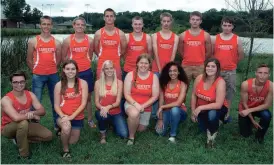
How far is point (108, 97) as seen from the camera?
17.1ft

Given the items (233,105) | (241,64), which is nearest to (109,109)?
(233,105)

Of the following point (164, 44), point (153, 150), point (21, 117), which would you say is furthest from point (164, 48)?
point (21, 117)

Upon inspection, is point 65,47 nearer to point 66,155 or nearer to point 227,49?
point 66,155

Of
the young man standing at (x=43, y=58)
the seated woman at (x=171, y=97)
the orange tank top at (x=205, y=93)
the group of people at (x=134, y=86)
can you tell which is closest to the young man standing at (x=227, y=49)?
the group of people at (x=134, y=86)

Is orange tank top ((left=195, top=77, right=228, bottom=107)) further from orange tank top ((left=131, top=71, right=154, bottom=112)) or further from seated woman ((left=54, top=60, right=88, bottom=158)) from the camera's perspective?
seated woman ((left=54, top=60, right=88, bottom=158))

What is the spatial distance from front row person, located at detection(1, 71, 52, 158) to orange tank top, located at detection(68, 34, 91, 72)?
1206 mm

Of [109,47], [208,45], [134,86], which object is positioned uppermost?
[208,45]

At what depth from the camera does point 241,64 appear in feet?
46.4

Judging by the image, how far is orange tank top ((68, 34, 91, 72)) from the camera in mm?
5613

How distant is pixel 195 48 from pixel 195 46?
39mm

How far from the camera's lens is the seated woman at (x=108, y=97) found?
5133 mm

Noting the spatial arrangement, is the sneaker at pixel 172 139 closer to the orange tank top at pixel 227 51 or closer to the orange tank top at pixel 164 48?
the orange tank top at pixel 164 48

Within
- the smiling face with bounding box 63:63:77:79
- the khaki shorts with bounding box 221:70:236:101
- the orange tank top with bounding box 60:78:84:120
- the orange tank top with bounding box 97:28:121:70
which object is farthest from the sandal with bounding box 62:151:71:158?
the khaki shorts with bounding box 221:70:236:101

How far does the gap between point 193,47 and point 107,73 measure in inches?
68.9
